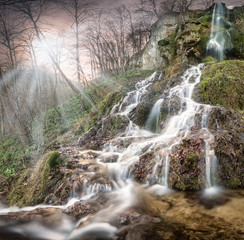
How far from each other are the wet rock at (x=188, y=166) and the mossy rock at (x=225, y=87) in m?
3.61

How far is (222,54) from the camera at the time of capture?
12.9m

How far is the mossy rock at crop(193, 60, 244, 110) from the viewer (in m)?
7.07

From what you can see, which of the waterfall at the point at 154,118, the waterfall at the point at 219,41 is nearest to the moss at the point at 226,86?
the waterfall at the point at 154,118

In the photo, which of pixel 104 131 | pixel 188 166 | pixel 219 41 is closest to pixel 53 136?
pixel 104 131

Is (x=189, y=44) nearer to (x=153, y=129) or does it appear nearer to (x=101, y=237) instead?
(x=153, y=129)

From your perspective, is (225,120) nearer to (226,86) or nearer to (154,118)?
(226,86)

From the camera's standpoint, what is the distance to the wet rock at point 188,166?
4348mm

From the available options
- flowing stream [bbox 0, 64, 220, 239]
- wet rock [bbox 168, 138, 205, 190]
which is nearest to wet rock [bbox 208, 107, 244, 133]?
flowing stream [bbox 0, 64, 220, 239]

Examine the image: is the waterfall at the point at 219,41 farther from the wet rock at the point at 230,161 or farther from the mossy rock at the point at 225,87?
the wet rock at the point at 230,161

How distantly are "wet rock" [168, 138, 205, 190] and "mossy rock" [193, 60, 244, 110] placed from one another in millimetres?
3612

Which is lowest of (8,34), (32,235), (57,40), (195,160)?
(32,235)

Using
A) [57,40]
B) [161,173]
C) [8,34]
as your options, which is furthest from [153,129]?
[57,40]

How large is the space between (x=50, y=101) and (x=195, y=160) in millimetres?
23410

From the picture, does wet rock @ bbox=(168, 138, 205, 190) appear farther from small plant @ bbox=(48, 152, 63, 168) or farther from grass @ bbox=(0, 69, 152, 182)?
grass @ bbox=(0, 69, 152, 182)
